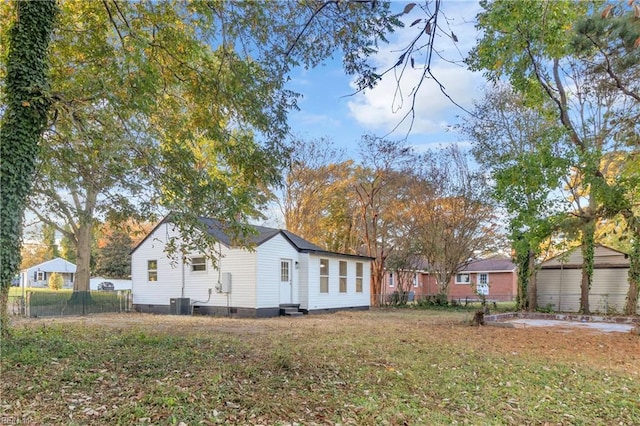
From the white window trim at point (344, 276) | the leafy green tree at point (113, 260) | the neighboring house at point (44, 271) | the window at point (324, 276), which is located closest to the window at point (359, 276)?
the white window trim at point (344, 276)

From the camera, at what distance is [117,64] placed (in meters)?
6.70

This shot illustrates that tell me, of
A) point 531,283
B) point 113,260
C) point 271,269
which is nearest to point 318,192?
point 271,269

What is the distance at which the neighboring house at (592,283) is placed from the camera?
17.6m

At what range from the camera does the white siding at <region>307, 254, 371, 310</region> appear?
1616 cm

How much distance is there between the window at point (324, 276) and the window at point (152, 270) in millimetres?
6261

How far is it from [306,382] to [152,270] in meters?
13.2

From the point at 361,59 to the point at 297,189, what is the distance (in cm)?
1880

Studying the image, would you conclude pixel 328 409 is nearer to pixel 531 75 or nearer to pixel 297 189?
A: pixel 531 75

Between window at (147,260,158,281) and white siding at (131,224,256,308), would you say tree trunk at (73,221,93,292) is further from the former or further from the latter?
window at (147,260,158,281)

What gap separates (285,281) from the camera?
15.5 metres

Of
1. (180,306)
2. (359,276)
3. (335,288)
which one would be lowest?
(180,306)

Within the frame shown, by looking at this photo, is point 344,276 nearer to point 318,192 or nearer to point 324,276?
point 324,276

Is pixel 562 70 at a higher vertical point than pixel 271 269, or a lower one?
higher

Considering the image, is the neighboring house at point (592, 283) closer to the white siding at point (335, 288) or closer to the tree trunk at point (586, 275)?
the tree trunk at point (586, 275)
